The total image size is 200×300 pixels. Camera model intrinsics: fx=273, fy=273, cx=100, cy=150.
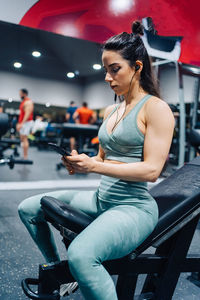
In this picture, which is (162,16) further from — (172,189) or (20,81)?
(20,81)

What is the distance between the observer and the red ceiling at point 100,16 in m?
3.37

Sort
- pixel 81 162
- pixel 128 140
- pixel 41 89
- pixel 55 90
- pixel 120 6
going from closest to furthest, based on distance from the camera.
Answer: pixel 81 162 < pixel 128 140 < pixel 120 6 < pixel 41 89 < pixel 55 90

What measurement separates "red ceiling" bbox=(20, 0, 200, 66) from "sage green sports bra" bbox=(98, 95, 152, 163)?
2809 mm

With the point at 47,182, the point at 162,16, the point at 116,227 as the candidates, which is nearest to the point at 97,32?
the point at 162,16

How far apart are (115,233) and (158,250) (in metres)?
0.37

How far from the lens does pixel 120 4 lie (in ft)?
11.6

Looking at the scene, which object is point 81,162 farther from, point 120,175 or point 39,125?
point 39,125

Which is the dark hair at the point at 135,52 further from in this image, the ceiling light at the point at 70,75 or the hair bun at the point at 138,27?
the ceiling light at the point at 70,75

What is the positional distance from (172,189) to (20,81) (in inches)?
455

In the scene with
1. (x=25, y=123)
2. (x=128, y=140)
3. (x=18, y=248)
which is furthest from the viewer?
(x=25, y=123)

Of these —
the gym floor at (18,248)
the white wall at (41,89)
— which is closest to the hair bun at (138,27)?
the gym floor at (18,248)

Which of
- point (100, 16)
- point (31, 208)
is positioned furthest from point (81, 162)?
point (100, 16)

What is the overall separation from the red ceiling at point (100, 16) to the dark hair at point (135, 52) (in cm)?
260

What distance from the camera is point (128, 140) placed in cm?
104
